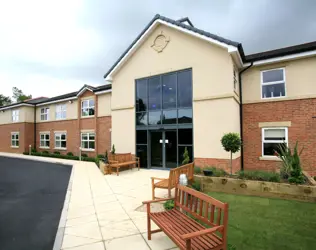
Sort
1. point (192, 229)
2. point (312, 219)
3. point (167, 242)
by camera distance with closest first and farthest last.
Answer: point (192, 229) → point (167, 242) → point (312, 219)

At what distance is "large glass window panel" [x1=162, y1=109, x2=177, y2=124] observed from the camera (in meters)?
12.7

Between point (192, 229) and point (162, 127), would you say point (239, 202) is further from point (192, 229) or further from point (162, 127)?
point (162, 127)

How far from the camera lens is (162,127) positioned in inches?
515

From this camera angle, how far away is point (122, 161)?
42.8 ft

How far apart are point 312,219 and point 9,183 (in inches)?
487

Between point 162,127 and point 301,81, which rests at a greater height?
point 301,81

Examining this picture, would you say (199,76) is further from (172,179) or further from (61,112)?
(61,112)

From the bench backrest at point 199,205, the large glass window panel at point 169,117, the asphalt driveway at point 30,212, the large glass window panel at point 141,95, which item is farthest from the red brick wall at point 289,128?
the asphalt driveway at point 30,212

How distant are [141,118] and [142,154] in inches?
95.5

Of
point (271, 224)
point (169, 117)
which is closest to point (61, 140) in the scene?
point (169, 117)

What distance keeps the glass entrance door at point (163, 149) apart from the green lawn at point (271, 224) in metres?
6.03

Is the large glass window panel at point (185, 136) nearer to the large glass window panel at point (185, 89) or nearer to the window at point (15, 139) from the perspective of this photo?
the large glass window panel at point (185, 89)

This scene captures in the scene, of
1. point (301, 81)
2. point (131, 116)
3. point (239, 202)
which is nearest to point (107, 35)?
point (131, 116)

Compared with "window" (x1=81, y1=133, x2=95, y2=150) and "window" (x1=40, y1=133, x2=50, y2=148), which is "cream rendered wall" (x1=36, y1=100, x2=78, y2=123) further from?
"window" (x1=81, y1=133, x2=95, y2=150)
